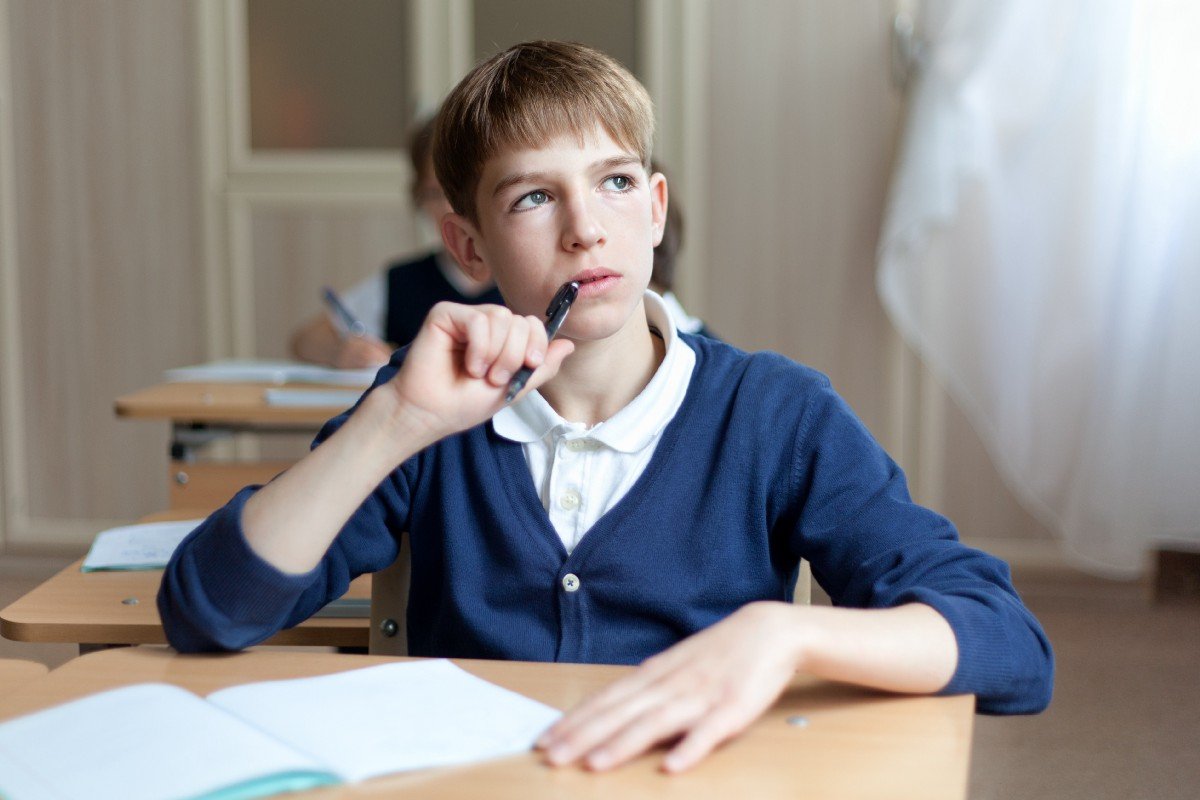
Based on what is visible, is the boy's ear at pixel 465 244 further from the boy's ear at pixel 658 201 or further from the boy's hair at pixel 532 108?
the boy's ear at pixel 658 201

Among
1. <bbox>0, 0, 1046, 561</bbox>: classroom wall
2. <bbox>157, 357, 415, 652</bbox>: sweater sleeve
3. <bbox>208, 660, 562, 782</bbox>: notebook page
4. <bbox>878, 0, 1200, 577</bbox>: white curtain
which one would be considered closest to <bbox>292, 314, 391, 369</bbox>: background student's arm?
<bbox>0, 0, 1046, 561</bbox>: classroom wall

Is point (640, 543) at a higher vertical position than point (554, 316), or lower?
lower

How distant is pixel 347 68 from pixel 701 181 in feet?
3.38

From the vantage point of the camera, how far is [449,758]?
798mm

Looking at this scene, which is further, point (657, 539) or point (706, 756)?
point (657, 539)

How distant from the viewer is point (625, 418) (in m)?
1.23

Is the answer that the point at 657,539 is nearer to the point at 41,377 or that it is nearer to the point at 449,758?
the point at 449,758

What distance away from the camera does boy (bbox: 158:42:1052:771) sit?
3.38ft

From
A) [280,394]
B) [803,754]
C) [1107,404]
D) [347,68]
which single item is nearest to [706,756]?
[803,754]

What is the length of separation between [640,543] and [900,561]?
0.23 m

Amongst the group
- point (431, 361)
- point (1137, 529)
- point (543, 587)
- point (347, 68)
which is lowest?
point (1137, 529)

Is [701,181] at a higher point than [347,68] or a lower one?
lower

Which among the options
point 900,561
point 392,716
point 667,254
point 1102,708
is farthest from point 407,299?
point 392,716

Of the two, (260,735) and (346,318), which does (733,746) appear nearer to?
(260,735)
